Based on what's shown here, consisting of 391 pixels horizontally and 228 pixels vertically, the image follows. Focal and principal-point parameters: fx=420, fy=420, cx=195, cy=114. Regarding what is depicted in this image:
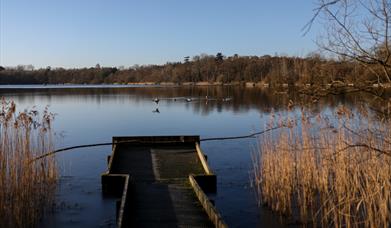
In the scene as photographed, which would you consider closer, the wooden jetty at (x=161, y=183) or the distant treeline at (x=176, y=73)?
the wooden jetty at (x=161, y=183)

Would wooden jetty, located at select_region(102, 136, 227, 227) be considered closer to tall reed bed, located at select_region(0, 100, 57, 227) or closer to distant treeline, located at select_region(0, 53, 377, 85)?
tall reed bed, located at select_region(0, 100, 57, 227)

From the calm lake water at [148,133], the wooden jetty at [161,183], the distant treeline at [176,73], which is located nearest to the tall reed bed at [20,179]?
the calm lake water at [148,133]

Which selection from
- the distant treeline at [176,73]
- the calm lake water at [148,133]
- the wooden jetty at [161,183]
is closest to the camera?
the wooden jetty at [161,183]

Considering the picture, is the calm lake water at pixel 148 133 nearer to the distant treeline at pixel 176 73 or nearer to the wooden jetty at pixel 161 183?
the wooden jetty at pixel 161 183

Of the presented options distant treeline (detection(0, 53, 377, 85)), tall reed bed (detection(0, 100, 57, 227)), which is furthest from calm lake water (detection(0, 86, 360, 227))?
distant treeline (detection(0, 53, 377, 85))

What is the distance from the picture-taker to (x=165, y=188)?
28.9 ft

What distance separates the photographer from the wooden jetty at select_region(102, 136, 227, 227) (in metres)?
6.93

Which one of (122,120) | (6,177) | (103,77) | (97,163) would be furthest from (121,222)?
(103,77)

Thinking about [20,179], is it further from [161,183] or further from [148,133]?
[148,133]

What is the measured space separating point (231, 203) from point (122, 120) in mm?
17418

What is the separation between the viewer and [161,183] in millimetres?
9195

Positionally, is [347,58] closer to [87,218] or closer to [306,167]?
[306,167]

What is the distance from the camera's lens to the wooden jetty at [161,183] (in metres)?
6.93

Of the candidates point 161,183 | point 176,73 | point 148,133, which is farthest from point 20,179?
point 176,73
